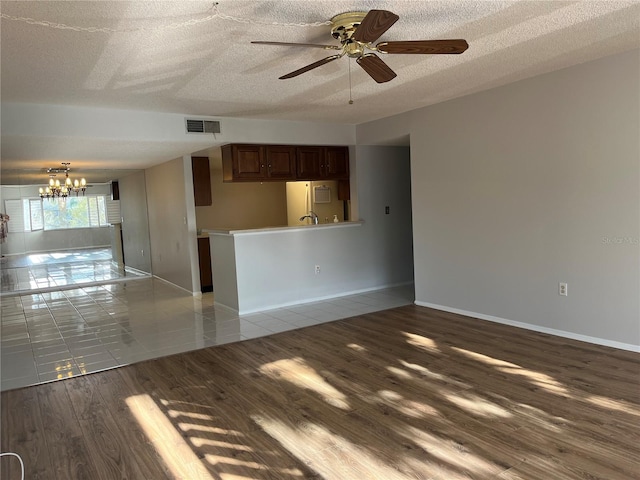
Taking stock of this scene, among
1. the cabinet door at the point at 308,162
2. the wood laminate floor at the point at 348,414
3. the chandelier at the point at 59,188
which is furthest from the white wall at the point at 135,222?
the wood laminate floor at the point at 348,414

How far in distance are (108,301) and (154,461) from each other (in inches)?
193

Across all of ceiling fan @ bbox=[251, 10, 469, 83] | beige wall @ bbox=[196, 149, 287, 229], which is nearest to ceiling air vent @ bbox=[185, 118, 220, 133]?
beige wall @ bbox=[196, 149, 287, 229]

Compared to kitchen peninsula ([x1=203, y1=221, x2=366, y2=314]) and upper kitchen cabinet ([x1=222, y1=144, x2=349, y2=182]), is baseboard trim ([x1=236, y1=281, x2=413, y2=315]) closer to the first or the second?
kitchen peninsula ([x1=203, y1=221, x2=366, y2=314])

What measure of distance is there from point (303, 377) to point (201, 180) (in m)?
4.31

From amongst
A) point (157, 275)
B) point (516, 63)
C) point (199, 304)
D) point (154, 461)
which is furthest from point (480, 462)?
point (157, 275)

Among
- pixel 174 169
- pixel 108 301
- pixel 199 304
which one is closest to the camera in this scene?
pixel 199 304

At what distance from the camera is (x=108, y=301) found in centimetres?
677

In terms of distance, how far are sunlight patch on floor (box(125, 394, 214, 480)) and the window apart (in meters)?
6.13

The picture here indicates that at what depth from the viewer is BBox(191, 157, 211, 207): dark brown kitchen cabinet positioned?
22.7 feet

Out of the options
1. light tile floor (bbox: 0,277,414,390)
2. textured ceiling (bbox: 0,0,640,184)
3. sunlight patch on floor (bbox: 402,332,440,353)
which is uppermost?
textured ceiling (bbox: 0,0,640,184)

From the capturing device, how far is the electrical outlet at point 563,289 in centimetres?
411

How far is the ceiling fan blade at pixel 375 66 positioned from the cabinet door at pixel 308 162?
3.42m

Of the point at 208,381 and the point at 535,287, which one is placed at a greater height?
the point at 535,287

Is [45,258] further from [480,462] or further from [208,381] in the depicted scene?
[480,462]
